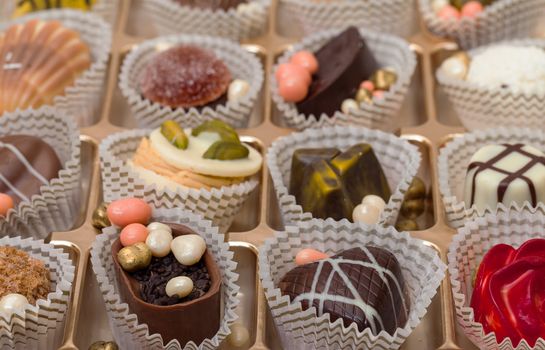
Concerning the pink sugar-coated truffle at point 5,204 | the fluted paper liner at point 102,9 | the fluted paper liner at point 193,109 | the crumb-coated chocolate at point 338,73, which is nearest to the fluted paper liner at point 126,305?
the pink sugar-coated truffle at point 5,204

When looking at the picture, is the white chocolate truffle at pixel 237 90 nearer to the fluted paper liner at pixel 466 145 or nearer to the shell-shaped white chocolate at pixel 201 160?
the shell-shaped white chocolate at pixel 201 160

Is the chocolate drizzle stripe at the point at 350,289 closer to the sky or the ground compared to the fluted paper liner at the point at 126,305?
closer to the sky

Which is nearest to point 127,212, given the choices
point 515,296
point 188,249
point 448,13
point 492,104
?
point 188,249

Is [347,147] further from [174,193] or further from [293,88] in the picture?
[174,193]

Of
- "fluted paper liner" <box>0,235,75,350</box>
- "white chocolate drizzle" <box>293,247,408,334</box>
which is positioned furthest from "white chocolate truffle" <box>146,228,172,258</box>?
"white chocolate drizzle" <box>293,247,408,334</box>

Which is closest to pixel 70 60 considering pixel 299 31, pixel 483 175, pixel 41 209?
pixel 41 209

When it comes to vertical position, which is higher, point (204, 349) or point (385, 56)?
point (385, 56)

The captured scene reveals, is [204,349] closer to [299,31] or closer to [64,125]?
[64,125]
